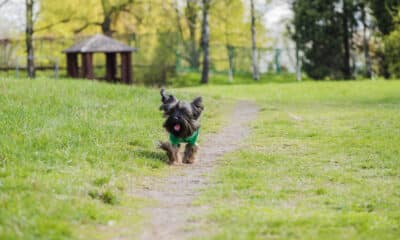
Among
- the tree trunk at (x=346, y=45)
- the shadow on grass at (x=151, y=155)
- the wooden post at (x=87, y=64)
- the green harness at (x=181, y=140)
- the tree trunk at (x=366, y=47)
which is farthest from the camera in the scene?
the tree trunk at (x=346, y=45)

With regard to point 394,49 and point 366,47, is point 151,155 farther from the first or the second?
point 366,47

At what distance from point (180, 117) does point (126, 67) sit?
3339 centimetres

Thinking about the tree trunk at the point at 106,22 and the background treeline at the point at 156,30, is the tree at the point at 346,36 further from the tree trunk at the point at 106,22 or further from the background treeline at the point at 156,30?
the tree trunk at the point at 106,22

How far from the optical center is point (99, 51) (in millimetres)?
42375

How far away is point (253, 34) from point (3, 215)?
1902 inches

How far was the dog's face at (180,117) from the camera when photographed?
1167cm

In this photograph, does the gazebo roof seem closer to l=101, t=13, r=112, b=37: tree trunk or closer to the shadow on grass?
l=101, t=13, r=112, b=37: tree trunk

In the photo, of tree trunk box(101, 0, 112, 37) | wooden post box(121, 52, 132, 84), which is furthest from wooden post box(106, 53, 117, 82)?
tree trunk box(101, 0, 112, 37)

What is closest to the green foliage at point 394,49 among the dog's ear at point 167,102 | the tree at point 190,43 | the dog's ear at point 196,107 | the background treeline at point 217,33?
the background treeline at point 217,33

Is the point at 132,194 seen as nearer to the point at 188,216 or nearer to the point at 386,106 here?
the point at 188,216

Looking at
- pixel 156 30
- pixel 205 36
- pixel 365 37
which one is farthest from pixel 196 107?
pixel 156 30

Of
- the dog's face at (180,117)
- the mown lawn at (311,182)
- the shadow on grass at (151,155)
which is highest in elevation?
the dog's face at (180,117)

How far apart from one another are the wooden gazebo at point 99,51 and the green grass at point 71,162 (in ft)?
74.4

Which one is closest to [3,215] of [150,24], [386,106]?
[386,106]
